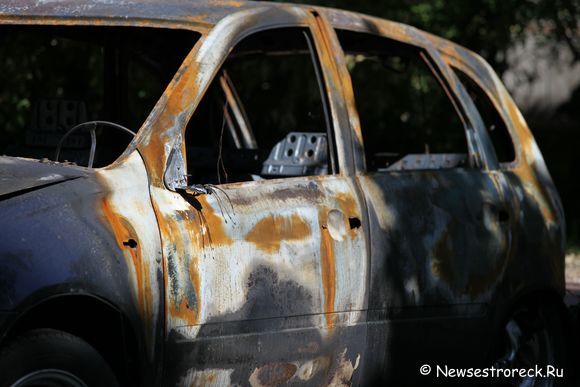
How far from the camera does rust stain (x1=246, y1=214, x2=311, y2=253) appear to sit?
4.07 m

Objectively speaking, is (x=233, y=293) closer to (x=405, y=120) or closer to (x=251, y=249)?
(x=251, y=249)

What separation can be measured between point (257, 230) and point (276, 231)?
85mm

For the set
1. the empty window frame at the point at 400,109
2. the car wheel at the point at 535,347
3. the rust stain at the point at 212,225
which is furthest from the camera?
the empty window frame at the point at 400,109

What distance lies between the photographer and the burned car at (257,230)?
356 cm

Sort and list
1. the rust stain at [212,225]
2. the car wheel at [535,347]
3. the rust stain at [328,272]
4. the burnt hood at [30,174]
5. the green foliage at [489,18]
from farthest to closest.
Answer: the green foliage at [489,18] → the car wheel at [535,347] → the rust stain at [328,272] → the rust stain at [212,225] → the burnt hood at [30,174]

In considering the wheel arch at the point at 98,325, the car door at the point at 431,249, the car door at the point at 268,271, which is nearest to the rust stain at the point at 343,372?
the car door at the point at 268,271

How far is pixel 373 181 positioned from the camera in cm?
461

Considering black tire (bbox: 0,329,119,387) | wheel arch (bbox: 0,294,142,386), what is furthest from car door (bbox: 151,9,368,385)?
black tire (bbox: 0,329,119,387)

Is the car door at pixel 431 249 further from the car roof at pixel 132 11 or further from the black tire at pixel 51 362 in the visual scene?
the black tire at pixel 51 362

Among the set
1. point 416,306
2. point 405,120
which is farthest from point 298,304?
point 405,120

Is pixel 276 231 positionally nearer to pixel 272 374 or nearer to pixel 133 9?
pixel 272 374

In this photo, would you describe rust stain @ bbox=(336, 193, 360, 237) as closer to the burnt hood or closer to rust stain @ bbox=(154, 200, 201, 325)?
rust stain @ bbox=(154, 200, 201, 325)

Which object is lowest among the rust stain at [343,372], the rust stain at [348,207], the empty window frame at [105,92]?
the rust stain at [343,372]

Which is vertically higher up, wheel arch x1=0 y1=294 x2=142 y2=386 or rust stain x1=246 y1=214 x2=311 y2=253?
rust stain x1=246 y1=214 x2=311 y2=253
